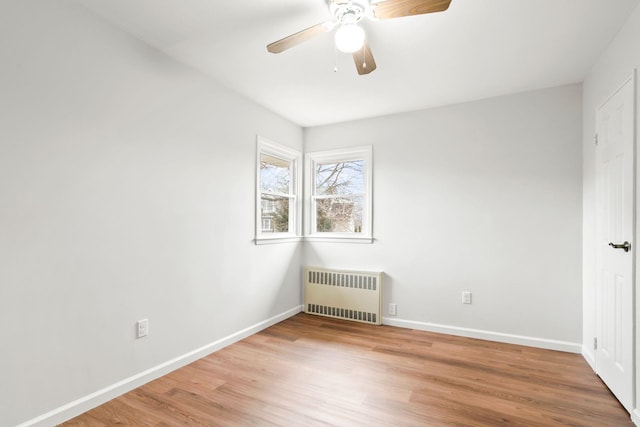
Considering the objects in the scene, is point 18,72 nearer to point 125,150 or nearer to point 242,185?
point 125,150

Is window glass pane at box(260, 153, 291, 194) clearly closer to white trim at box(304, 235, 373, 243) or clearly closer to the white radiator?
white trim at box(304, 235, 373, 243)

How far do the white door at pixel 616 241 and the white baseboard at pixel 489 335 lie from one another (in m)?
0.47

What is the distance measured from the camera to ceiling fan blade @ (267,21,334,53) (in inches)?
71.6

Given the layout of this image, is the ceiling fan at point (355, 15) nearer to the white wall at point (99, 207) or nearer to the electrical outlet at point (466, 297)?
the white wall at point (99, 207)

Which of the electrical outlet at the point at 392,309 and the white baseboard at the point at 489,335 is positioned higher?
the electrical outlet at the point at 392,309

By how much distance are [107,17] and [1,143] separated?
1.04 metres

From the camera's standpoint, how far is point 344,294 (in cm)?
399

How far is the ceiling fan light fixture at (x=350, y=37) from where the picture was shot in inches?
68.9

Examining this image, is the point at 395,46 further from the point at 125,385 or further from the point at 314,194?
the point at 125,385

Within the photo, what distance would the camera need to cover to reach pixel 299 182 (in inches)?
171

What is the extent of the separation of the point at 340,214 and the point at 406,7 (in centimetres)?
283

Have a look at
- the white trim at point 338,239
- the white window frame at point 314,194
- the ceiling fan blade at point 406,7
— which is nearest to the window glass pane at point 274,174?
the white window frame at point 314,194

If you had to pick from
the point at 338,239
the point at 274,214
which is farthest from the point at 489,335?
the point at 274,214

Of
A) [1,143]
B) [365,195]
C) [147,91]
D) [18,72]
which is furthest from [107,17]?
[365,195]
